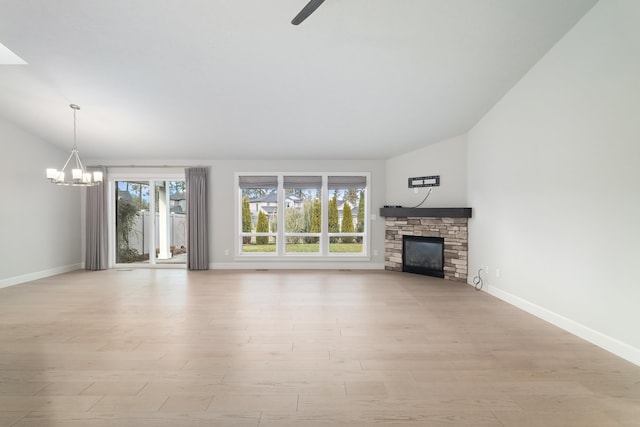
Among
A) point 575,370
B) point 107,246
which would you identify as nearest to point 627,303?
point 575,370

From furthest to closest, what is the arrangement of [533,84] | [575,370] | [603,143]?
[533,84]
[603,143]
[575,370]

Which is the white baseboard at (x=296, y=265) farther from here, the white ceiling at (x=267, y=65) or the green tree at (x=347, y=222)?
the white ceiling at (x=267, y=65)

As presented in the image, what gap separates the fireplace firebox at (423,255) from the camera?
6.36 meters

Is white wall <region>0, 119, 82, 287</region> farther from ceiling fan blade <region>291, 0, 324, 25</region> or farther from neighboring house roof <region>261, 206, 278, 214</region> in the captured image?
ceiling fan blade <region>291, 0, 324, 25</region>

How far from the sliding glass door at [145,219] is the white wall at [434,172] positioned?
489 cm

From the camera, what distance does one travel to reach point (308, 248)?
7.37 meters

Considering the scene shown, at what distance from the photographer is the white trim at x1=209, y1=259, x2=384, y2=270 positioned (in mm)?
7219

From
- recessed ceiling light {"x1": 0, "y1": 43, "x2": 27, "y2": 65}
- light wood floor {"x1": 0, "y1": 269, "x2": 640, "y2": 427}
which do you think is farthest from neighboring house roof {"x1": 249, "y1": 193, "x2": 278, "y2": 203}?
recessed ceiling light {"x1": 0, "y1": 43, "x2": 27, "y2": 65}

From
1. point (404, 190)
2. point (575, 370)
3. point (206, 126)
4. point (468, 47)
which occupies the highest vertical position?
point (468, 47)

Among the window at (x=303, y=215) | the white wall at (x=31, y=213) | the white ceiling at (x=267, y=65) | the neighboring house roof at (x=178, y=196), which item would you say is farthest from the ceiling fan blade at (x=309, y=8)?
the white wall at (x=31, y=213)

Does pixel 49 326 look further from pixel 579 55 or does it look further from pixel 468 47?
pixel 579 55

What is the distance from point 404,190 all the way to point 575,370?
4.65m

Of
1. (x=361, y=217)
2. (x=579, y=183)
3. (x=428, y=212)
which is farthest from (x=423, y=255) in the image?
(x=579, y=183)

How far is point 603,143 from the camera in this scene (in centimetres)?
315
